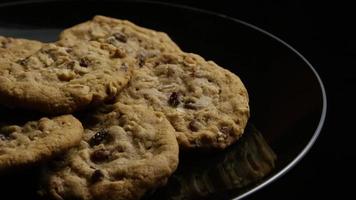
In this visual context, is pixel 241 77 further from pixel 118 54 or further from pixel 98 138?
pixel 98 138

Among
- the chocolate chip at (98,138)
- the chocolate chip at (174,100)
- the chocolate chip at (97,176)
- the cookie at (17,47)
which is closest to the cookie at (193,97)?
the chocolate chip at (174,100)

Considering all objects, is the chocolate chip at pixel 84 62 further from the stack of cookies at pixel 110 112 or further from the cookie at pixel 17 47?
the cookie at pixel 17 47

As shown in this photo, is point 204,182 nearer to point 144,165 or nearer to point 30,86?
point 144,165

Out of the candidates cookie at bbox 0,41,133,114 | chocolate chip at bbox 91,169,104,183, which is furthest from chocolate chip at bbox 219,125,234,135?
chocolate chip at bbox 91,169,104,183

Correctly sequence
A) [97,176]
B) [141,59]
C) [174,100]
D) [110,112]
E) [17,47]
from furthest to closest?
[17,47] → [141,59] → [174,100] → [110,112] → [97,176]

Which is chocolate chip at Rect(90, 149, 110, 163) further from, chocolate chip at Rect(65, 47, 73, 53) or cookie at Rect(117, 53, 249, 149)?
chocolate chip at Rect(65, 47, 73, 53)

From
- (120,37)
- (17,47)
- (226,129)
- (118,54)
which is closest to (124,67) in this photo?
(118,54)

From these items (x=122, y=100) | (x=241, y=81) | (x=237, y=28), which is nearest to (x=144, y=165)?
(x=122, y=100)

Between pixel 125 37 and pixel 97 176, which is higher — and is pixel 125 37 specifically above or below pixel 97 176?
above

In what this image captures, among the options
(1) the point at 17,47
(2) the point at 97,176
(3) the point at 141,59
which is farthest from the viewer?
(1) the point at 17,47
